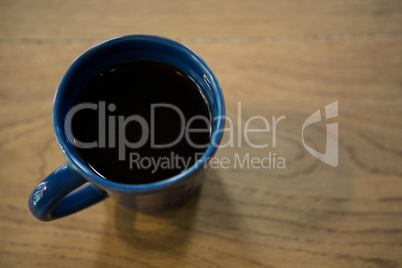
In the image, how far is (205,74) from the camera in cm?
43

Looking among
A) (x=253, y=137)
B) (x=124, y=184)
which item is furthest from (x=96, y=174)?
(x=253, y=137)

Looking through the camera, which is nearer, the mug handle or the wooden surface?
the mug handle

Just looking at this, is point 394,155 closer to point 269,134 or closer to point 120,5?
point 269,134

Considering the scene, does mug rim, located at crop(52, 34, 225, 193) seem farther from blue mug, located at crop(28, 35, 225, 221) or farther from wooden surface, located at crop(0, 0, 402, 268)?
wooden surface, located at crop(0, 0, 402, 268)

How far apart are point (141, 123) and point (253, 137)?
6.8 inches

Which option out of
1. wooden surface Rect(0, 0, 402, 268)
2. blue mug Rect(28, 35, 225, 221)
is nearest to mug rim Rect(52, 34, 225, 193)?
blue mug Rect(28, 35, 225, 221)

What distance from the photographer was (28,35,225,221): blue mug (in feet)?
1.21

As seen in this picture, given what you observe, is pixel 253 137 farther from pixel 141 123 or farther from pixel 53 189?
pixel 53 189

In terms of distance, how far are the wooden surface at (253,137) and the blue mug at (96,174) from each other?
70 mm

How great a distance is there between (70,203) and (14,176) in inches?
5.8

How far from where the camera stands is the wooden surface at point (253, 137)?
0.50 m

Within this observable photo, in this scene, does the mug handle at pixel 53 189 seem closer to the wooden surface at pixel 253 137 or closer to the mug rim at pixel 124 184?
the mug rim at pixel 124 184

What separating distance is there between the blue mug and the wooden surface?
0.07 metres

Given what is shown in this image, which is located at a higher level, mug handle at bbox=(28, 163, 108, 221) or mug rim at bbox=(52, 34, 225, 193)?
mug rim at bbox=(52, 34, 225, 193)
